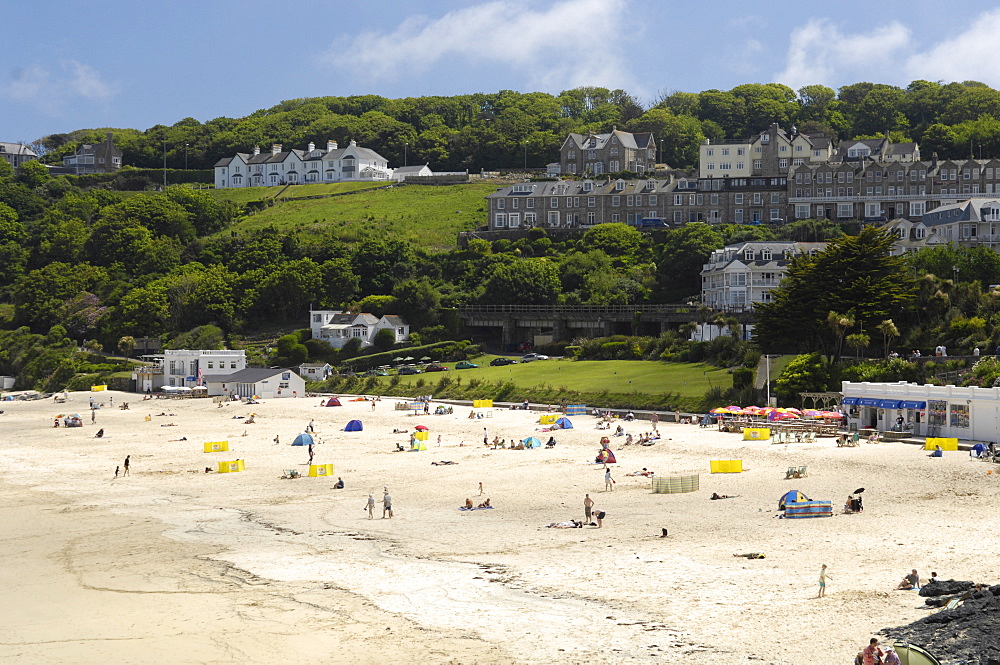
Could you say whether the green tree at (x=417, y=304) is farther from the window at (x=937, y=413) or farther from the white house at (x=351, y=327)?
the window at (x=937, y=413)

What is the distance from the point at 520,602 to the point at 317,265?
77.1 meters

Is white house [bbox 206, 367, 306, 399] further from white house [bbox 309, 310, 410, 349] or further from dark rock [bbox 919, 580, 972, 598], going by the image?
dark rock [bbox 919, 580, 972, 598]

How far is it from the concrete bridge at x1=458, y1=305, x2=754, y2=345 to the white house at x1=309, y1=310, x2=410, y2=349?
5.20 m

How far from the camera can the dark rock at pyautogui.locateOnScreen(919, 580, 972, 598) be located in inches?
767

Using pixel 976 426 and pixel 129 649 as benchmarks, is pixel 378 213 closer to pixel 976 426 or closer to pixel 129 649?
pixel 976 426

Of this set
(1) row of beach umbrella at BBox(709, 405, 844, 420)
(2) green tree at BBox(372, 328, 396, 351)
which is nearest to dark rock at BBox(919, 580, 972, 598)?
(1) row of beach umbrella at BBox(709, 405, 844, 420)

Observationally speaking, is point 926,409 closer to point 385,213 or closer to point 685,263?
point 685,263

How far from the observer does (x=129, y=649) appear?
18.6 metres

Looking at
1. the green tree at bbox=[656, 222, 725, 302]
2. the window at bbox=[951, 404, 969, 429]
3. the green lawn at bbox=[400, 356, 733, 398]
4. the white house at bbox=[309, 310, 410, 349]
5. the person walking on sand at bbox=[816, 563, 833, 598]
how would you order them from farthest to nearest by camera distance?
the green tree at bbox=[656, 222, 725, 302] → the white house at bbox=[309, 310, 410, 349] → the green lawn at bbox=[400, 356, 733, 398] → the window at bbox=[951, 404, 969, 429] → the person walking on sand at bbox=[816, 563, 833, 598]

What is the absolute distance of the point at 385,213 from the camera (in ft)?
412

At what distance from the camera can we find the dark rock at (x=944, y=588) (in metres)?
19.5

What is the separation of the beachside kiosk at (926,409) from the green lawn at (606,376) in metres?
11.6

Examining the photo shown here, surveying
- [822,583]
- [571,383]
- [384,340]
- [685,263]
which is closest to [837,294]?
[571,383]

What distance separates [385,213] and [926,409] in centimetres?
9044
